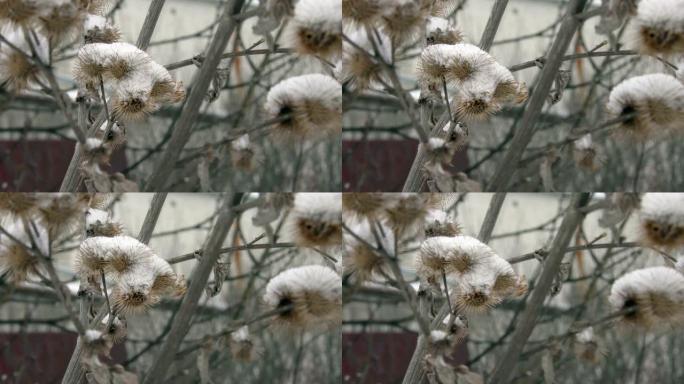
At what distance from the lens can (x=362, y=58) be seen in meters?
3.74

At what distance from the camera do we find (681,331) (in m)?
3.88

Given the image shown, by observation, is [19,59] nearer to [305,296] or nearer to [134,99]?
[134,99]

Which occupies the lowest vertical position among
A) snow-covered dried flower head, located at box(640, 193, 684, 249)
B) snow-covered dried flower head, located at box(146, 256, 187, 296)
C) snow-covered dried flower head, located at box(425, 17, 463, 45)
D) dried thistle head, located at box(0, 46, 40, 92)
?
snow-covered dried flower head, located at box(146, 256, 187, 296)

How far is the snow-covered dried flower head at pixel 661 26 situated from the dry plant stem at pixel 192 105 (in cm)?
92

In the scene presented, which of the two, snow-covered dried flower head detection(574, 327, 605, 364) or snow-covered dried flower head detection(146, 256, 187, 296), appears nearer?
snow-covered dried flower head detection(146, 256, 187, 296)

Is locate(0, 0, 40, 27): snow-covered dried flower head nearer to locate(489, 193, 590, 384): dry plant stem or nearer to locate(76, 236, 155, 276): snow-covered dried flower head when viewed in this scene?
locate(76, 236, 155, 276): snow-covered dried flower head

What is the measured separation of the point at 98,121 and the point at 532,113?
985mm

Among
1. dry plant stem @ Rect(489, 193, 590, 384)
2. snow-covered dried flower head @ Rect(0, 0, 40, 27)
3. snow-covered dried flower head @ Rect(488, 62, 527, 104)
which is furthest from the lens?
dry plant stem @ Rect(489, 193, 590, 384)

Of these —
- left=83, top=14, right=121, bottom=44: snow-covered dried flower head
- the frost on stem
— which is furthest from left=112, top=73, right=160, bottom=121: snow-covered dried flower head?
left=83, top=14, right=121, bottom=44: snow-covered dried flower head

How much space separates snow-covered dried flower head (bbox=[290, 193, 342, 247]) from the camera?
3701 mm

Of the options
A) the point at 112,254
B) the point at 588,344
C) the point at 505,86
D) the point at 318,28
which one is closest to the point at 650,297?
the point at 588,344

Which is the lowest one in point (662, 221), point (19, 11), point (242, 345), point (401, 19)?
point (242, 345)

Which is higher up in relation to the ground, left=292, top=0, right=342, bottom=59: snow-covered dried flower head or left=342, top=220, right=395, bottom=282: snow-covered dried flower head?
left=292, top=0, right=342, bottom=59: snow-covered dried flower head

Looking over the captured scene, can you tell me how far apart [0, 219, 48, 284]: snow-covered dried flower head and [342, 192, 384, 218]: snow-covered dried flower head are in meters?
0.66
